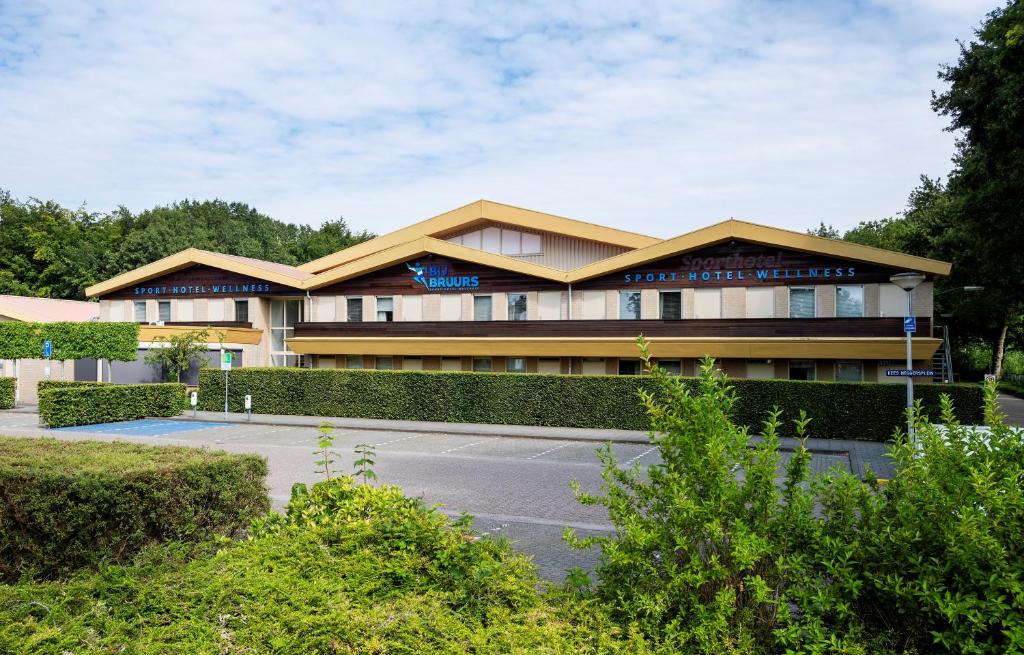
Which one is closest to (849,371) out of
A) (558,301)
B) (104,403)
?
(558,301)

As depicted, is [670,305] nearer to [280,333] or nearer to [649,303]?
[649,303]

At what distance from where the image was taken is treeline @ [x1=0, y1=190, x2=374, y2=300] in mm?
68312

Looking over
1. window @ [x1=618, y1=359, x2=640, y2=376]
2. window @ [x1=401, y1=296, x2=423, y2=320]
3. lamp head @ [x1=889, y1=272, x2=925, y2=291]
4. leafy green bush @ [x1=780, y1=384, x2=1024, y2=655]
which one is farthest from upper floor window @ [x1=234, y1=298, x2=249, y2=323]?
leafy green bush @ [x1=780, y1=384, x2=1024, y2=655]

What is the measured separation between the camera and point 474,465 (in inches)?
738

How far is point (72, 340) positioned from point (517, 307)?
22.0 m

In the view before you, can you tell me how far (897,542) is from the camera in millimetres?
4562

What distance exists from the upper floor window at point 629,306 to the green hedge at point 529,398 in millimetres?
5163

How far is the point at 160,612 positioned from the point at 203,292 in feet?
132

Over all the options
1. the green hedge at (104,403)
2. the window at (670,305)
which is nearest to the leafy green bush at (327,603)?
the green hedge at (104,403)

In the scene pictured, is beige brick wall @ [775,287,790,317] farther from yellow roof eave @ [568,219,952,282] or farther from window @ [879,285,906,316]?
window @ [879,285,906,316]

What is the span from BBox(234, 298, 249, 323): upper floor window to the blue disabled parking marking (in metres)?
11.6

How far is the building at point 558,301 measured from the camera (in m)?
28.8

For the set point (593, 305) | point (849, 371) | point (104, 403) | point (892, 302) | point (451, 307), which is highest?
point (451, 307)

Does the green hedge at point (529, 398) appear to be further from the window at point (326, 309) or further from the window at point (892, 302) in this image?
the window at point (326, 309)
